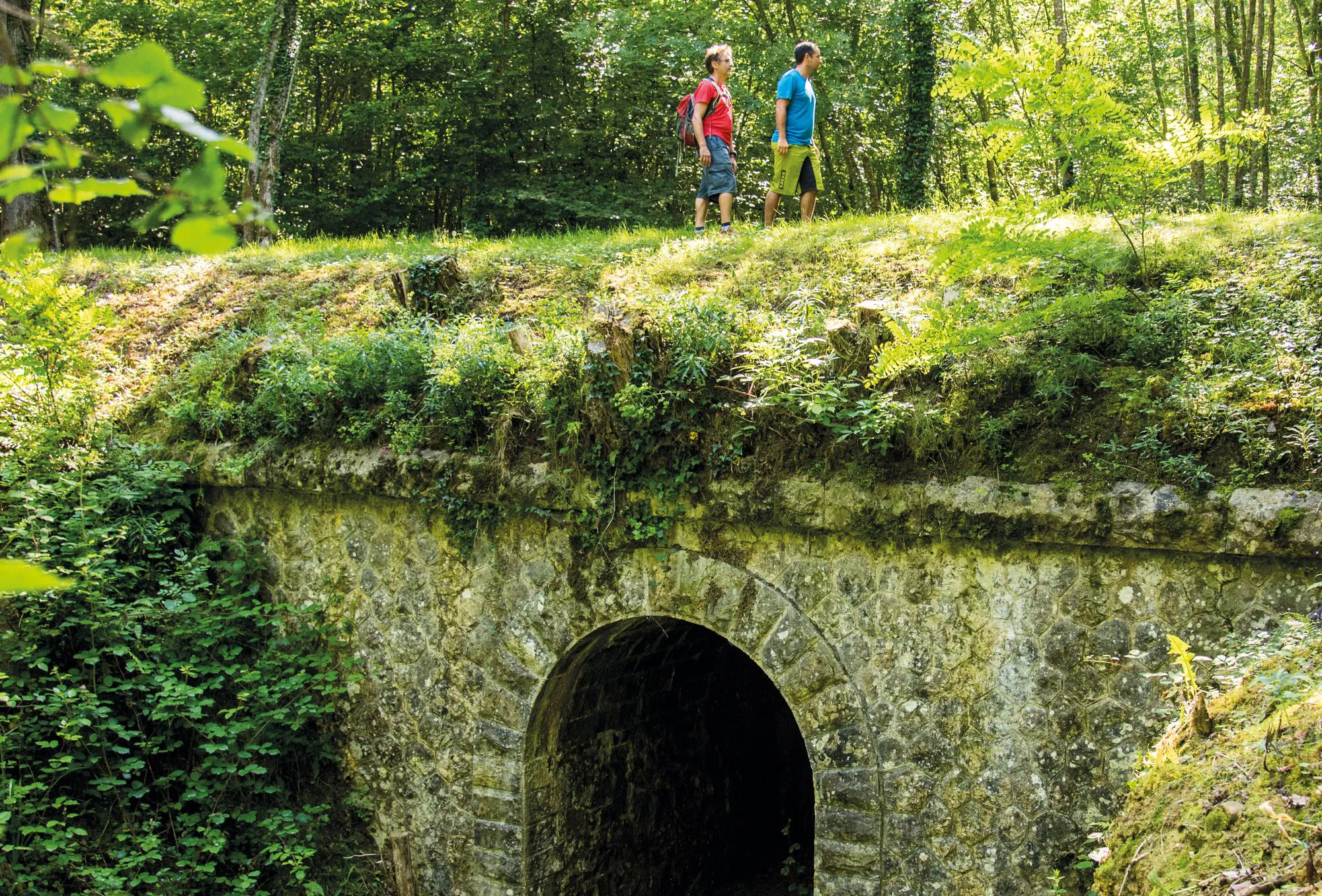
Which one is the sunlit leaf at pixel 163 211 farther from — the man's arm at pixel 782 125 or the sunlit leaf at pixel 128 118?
the man's arm at pixel 782 125

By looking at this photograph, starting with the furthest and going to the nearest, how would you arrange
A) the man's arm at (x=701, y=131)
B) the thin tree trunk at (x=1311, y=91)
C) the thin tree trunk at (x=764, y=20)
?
the thin tree trunk at (x=764, y=20), the thin tree trunk at (x=1311, y=91), the man's arm at (x=701, y=131)

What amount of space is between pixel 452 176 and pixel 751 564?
13.6 metres

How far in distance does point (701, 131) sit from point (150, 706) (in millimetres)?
6174

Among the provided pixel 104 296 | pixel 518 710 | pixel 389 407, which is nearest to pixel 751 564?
pixel 518 710

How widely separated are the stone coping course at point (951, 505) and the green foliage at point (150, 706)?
131cm

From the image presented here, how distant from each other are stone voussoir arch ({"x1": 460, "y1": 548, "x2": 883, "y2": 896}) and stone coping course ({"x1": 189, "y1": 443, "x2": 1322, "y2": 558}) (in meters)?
0.40

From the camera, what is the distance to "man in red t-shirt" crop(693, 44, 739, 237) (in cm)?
864

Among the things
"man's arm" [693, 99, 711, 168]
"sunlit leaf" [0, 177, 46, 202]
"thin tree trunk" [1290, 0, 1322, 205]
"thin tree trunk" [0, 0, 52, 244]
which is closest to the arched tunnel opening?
"man's arm" [693, 99, 711, 168]

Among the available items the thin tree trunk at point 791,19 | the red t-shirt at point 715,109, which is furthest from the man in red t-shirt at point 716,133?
the thin tree trunk at point 791,19

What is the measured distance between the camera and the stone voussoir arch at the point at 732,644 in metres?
4.89

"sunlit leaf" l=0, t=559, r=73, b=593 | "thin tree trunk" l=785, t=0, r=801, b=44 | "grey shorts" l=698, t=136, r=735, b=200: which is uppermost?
"thin tree trunk" l=785, t=0, r=801, b=44

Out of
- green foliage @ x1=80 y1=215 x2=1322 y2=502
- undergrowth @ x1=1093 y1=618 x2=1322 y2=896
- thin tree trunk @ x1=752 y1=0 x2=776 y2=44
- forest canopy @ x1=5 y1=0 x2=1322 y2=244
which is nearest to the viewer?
undergrowth @ x1=1093 y1=618 x2=1322 y2=896

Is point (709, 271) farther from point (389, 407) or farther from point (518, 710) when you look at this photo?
point (518, 710)

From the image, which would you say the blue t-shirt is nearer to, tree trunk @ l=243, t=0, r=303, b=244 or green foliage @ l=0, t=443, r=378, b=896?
green foliage @ l=0, t=443, r=378, b=896
